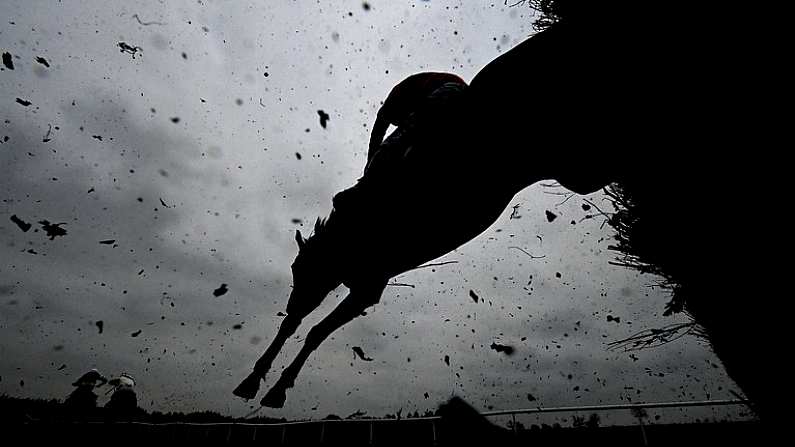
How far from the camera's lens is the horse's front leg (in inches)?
89.0

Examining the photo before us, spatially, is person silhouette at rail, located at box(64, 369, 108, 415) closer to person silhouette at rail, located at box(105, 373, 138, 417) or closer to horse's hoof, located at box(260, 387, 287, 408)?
person silhouette at rail, located at box(105, 373, 138, 417)

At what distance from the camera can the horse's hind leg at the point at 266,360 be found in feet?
9.52

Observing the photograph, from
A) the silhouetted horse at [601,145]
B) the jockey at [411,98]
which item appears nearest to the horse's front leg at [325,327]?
the silhouetted horse at [601,145]

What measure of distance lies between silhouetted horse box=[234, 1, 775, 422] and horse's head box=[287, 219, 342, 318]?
11.0 inches

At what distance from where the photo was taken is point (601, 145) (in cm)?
106

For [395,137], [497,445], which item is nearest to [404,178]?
[395,137]

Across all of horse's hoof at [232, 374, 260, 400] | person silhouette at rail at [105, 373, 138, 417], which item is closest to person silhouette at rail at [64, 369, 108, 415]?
person silhouette at rail at [105, 373, 138, 417]

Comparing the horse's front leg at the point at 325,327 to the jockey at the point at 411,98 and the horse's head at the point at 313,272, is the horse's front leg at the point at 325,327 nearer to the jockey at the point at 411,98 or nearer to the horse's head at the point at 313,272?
Result: the horse's head at the point at 313,272

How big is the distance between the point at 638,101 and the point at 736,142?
0.21 metres

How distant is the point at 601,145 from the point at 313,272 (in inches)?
67.1

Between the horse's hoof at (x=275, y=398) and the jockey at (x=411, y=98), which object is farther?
the horse's hoof at (x=275, y=398)

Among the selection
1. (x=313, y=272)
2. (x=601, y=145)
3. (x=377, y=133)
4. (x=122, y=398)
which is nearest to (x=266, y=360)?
(x=313, y=272)

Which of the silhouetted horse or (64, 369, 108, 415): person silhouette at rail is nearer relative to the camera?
the silhouetted horse

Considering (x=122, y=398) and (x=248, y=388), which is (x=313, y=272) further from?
A: (x=122, y=398)
